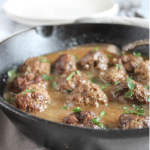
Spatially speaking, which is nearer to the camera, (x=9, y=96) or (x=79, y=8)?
(x=9, y=96)

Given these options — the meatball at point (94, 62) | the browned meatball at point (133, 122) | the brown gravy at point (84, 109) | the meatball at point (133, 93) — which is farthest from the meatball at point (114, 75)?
the browned meatball at point (133, 122)

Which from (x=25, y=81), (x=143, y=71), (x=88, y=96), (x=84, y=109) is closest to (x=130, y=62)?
(x=143, y=71)

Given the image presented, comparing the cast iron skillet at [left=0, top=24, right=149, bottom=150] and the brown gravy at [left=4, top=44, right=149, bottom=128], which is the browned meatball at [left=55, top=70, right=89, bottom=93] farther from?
the cast iron skillet at [left=0, top=24, right=149, bottom=150]

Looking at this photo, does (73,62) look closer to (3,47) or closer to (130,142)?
(3,47)

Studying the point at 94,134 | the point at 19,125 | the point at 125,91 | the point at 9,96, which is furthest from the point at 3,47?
the point at 94,134

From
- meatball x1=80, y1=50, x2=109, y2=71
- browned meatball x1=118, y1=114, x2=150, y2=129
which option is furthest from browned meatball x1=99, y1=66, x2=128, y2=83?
browned meatball x1=118, y1=114, x2=150, y2=129

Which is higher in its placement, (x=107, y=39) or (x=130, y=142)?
(x=107, y=39)

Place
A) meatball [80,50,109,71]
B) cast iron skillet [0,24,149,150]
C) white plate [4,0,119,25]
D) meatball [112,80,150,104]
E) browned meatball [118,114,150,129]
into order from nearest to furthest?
cast iron skillet [0,24,149,150] → browned meatball [118,114,150,129] → meatball [112,80,150,104] → meatball [80,50,109,71] → white plate [4,0,119,25]

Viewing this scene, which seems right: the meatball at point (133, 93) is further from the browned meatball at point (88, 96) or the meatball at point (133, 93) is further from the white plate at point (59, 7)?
the white plate at point (59, 7)
